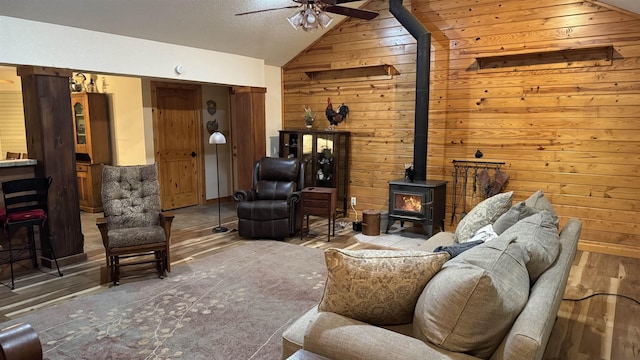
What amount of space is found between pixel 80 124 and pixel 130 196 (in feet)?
10.8

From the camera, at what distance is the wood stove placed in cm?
502

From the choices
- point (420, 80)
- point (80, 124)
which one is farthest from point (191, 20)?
point (80, 124)

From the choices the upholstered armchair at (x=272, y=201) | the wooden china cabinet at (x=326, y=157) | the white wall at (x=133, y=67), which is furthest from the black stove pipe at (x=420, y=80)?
the white wall at (x=133, y=67)

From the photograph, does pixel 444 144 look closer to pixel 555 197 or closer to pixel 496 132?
pixel 496 132

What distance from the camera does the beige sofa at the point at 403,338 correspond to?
1.34 m

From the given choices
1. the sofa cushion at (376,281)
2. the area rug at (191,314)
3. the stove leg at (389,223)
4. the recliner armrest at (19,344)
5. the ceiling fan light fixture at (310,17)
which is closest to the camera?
the recliner armrest at (19,344)

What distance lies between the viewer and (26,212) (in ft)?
12.5

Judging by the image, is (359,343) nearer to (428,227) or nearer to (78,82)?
(428,227)

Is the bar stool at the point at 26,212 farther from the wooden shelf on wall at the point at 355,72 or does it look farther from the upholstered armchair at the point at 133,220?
the wooden shelf on wall at the point at 355,72

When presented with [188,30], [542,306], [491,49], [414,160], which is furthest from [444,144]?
[542,306]

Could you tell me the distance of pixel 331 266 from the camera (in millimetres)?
1631

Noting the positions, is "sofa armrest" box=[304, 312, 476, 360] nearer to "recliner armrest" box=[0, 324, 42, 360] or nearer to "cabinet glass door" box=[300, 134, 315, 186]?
"recliner armrest" box=[0, 324, 42, 360]

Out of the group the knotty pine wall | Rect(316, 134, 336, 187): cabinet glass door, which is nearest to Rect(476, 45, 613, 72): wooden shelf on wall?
the knotty pine wall

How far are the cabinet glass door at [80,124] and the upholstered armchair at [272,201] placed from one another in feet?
10.2
